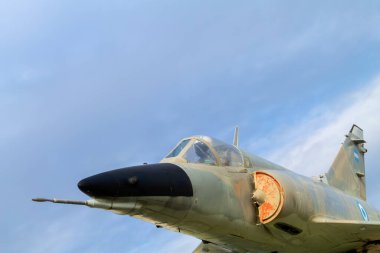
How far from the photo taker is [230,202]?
8.84 meters

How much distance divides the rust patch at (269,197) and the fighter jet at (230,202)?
19 millimetres

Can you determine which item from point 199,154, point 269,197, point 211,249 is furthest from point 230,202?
point 211,249

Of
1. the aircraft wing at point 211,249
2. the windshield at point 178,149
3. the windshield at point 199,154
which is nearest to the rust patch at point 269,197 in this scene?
the windshield at point 199,154

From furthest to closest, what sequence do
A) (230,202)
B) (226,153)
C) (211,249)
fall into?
1. (211,249)
2. (226,153)
3. (230,202)

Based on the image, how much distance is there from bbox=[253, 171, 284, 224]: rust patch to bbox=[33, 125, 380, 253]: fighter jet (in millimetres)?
19

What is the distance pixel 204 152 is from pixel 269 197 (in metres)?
1.57


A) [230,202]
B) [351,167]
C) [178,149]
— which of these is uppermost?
[178,149]

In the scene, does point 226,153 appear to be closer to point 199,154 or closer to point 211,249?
point 199,154

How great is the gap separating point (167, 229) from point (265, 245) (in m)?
2.28

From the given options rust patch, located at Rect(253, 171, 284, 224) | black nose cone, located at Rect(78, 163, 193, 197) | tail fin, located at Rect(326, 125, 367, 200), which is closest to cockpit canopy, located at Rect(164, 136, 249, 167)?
rust patch, located at Rect(253, 171, 284, 224)

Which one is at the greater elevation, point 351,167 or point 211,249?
point 351,167

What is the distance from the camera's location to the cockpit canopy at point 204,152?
30.2 ft

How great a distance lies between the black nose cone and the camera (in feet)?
22.9

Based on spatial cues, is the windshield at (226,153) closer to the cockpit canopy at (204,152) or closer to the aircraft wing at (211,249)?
the cockpit canopy at (204,152)
